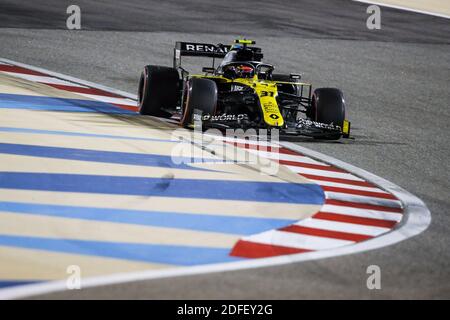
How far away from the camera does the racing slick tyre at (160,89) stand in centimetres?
1423

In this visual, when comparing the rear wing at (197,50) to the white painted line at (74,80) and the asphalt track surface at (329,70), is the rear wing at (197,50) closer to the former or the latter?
the white painted line at (74,80)

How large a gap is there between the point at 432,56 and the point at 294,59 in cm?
431

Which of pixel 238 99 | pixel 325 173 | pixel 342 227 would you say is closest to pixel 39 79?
pixel 238 99

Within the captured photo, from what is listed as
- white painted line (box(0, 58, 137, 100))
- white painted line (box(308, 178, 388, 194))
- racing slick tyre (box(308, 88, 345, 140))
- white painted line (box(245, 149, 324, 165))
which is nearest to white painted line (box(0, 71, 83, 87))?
white painted line (box(0, 58, 137, 100))

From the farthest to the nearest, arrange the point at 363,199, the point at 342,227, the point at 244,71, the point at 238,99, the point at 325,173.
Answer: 1. the point at 244,71
2. the point at 238,99
3. the point at 325,173
4. the point at 363,199
5. the point at 342,227

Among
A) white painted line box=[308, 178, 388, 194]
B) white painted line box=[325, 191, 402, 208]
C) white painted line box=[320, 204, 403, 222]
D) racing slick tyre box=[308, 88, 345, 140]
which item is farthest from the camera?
racing slick tyre box=[308, 88, 345, 140]

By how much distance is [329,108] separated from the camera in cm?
1369

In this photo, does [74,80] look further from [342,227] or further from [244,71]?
[342,227]

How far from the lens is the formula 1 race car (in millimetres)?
13211

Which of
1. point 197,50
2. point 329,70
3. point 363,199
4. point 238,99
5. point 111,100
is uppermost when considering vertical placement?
point 197,50

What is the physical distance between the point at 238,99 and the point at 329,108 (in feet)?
4.09

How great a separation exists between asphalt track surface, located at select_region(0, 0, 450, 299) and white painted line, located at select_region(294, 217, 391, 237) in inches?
17.1

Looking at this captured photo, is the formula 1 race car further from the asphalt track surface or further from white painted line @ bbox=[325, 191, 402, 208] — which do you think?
white painted line @ bbox=[325, 191, 402, 208]

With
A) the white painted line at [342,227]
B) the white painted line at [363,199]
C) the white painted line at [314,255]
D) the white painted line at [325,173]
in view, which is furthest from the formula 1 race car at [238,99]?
the white painted line at [342,227]
